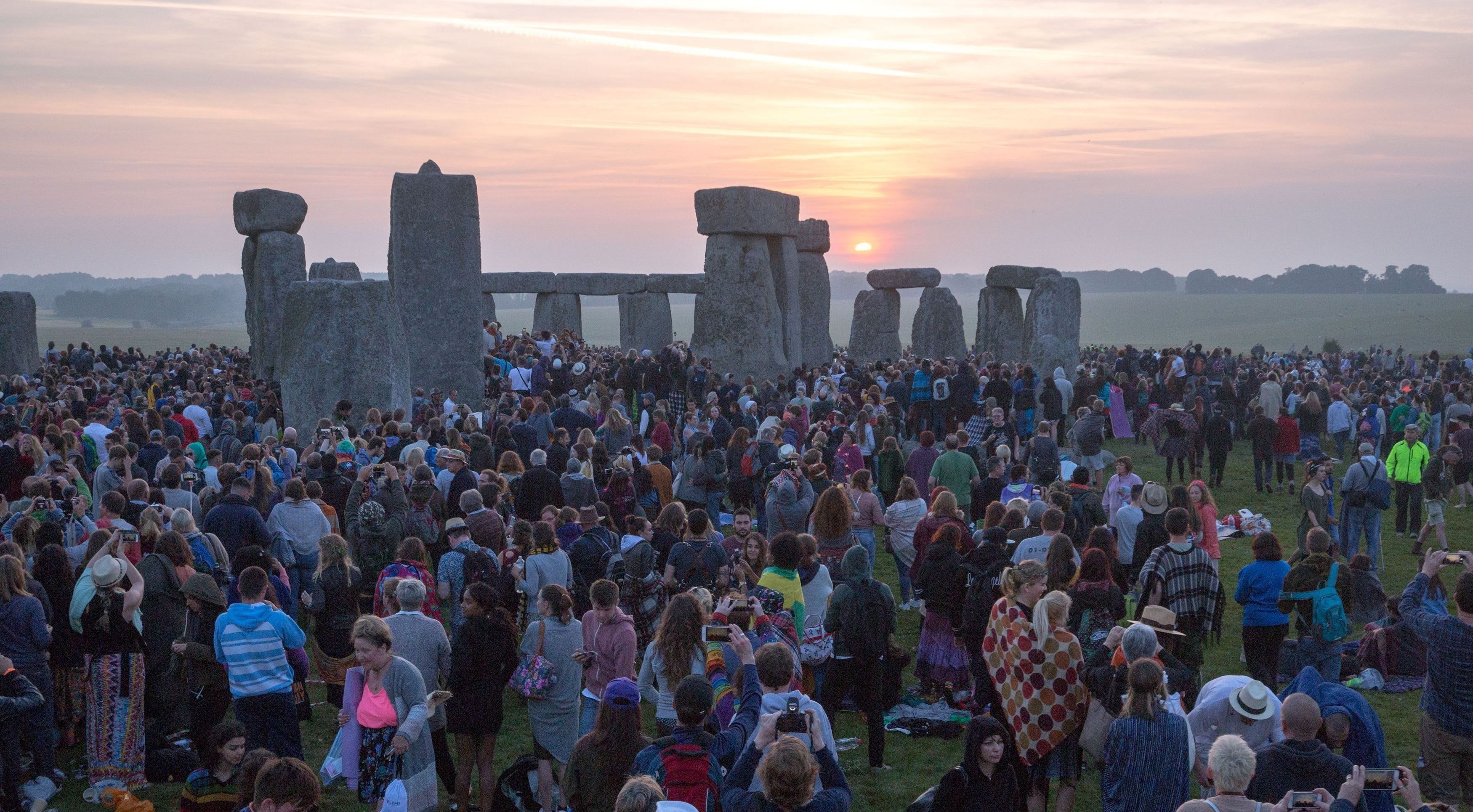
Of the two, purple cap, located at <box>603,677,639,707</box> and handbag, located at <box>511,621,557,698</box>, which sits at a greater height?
purple cap, located at <box>603,677,639,707</box>

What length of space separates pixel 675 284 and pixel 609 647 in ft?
114

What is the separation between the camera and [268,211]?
25.6 m

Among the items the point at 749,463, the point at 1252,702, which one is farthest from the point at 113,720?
the point at 749,463

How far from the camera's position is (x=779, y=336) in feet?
83.3

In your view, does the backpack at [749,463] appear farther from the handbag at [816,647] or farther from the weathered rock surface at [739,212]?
the weathered rock surface at [739,212]

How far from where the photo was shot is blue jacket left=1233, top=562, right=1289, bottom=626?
7898 millimetres

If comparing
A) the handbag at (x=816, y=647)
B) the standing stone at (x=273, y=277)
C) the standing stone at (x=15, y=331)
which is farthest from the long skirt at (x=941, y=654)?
the standing stone at (x=15, y=331)

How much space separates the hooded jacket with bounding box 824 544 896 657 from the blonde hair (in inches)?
42.4

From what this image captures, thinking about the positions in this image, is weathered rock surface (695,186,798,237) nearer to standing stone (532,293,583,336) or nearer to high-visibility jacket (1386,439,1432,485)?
high-visibility jacket (1386,439,1432,485)

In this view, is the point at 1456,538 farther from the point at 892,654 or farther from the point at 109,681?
the point at 109,681

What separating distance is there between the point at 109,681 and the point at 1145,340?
306ft

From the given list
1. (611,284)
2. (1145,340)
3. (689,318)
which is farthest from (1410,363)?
(689,318)

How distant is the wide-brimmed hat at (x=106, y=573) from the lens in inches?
273

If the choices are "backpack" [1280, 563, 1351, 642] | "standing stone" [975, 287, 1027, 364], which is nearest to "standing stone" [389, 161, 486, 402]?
"backpack" [1280, 563, 1351, 642]
